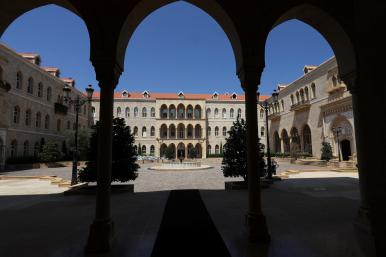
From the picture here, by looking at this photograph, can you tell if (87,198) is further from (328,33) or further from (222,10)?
(328,33)

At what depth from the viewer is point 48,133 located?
32.8 metres

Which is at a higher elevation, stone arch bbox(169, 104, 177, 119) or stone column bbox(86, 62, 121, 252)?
stone arch bbox(169, 104, 177, 119)

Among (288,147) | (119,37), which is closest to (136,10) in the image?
(119,37)

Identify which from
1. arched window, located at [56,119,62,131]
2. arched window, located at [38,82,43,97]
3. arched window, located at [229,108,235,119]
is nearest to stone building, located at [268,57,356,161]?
arched window, located at [229,108,235,119]

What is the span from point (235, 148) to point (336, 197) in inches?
182

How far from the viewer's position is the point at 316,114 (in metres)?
34.3

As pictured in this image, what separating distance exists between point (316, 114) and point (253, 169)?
1368 inches

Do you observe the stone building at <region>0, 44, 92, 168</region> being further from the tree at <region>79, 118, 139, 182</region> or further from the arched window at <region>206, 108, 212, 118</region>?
the arched window at <region>206, 108, 212, 118</region>

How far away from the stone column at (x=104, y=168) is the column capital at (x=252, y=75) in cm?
269

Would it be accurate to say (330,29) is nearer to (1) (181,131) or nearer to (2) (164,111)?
(2) (164,111)

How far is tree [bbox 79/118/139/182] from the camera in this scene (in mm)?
10078

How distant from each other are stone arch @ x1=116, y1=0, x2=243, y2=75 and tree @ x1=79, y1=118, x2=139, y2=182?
6001 mm

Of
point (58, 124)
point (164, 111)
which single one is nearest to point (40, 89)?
point (58, 124)

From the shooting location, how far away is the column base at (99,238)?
3979 mm
